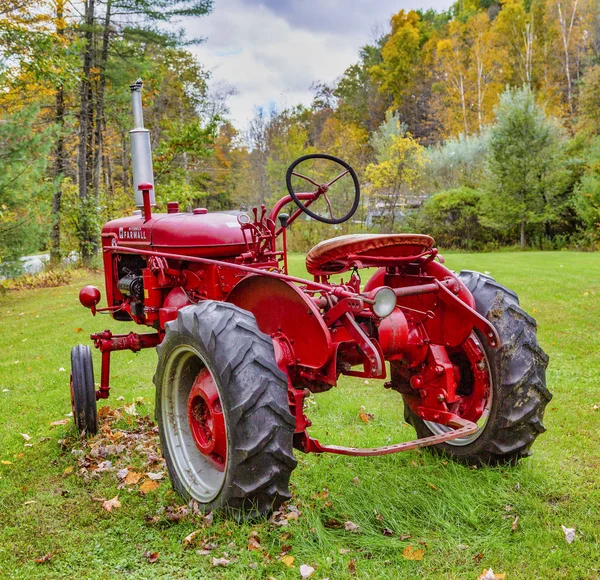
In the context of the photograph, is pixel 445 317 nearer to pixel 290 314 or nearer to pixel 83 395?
pixel 290 314

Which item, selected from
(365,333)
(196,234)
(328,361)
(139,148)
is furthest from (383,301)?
(139,148)

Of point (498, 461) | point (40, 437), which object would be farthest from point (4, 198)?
point (498, 461)

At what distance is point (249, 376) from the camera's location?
2531mm

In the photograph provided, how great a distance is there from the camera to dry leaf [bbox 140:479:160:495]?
130 inches

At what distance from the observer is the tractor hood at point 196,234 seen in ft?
13.0

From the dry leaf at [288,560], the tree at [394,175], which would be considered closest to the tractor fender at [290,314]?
the dry leaf at [288,560]

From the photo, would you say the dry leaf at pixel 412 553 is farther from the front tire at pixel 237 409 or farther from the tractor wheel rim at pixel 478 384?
the tractor wheel rim at pixel 478 384

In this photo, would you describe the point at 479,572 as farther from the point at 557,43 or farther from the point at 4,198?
the point at 557,43

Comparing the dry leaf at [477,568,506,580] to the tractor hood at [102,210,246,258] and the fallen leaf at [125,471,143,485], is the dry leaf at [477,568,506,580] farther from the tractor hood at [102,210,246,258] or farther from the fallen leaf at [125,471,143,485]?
the tractor hood at [102,210,246,258]

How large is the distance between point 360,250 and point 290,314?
18.6 inches

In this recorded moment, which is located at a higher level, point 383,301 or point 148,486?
point 383,301

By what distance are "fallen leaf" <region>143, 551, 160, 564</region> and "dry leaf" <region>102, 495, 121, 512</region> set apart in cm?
53

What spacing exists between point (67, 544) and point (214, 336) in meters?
1.26

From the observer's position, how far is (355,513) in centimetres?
292
